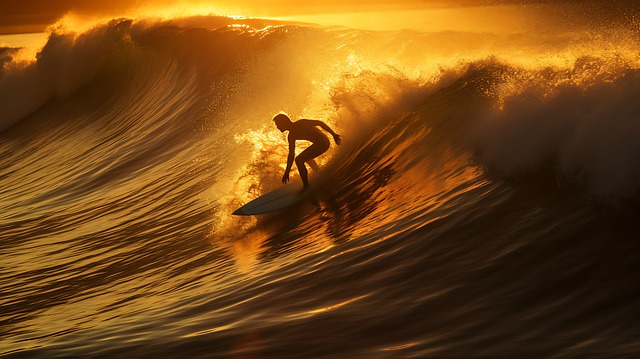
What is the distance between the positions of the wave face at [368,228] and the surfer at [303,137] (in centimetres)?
45

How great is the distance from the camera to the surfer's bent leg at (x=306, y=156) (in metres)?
10.2

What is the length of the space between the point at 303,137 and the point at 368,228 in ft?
7.78

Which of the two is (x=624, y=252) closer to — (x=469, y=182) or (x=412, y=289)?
(x=412, y=289)

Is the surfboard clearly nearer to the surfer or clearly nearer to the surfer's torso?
the surfer

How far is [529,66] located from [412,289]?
15.7ft

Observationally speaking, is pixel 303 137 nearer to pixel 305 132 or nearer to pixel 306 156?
pixel 305 132

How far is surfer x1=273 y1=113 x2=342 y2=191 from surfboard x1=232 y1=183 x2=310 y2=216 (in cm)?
14

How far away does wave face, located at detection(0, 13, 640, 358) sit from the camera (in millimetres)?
5391

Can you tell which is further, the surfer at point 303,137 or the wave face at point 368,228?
the surfer at point 303,137

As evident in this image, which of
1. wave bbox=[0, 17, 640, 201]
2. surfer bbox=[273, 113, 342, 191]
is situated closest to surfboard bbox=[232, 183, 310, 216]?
surfer bbox=[273, 113, 342, 191]

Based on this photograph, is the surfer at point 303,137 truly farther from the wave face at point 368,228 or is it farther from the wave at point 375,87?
the wave at point 375,87

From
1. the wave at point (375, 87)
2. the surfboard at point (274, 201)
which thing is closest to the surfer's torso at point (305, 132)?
the surfboard at point (274, 201)

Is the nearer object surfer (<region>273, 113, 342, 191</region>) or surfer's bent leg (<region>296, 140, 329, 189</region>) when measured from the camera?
surfer (<region>273, 113, 342, 191</region>)

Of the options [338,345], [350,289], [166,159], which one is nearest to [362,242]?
[350,289]
